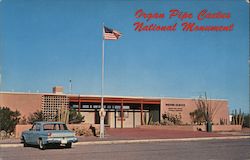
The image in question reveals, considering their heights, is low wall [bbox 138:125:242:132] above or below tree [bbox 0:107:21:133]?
below

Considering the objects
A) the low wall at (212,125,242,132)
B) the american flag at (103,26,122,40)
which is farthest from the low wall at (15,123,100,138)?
the low wall at (212,125,242,132)

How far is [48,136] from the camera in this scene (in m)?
17.9

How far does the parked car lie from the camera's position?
18.1 meters

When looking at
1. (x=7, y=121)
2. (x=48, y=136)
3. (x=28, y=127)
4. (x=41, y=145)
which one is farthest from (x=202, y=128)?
(x=48, y=136)

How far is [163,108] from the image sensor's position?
4809 centimetres

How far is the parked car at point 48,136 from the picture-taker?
18062mm

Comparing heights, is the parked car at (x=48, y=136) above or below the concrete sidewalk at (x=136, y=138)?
above

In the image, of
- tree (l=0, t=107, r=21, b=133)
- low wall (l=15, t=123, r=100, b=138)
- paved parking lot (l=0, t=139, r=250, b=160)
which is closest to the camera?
paved parking lot (l=0, t=139, r=250, b=160)

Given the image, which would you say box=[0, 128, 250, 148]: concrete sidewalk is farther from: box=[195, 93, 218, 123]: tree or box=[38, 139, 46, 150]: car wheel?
box=[195, 93, 218, 123]: tree

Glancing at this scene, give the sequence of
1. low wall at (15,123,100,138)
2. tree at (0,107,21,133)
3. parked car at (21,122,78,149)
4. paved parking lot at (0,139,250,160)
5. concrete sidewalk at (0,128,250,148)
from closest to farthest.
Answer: paved parking lot at (0,139,250,160), parked car at (21,122,78,149), concrete sidewalk at (0,128,250,148), low wall at (15,123,100,138), tree at (0,107,21,133)

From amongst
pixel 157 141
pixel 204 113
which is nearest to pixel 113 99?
pixel 204 113

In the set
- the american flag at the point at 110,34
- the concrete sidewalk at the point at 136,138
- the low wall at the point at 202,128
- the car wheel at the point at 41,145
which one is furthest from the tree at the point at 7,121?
the low wall at the point at 202,128

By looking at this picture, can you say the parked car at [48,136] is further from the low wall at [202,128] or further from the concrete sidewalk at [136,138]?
the low wall at [202,128]

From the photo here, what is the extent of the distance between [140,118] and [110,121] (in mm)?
4134
